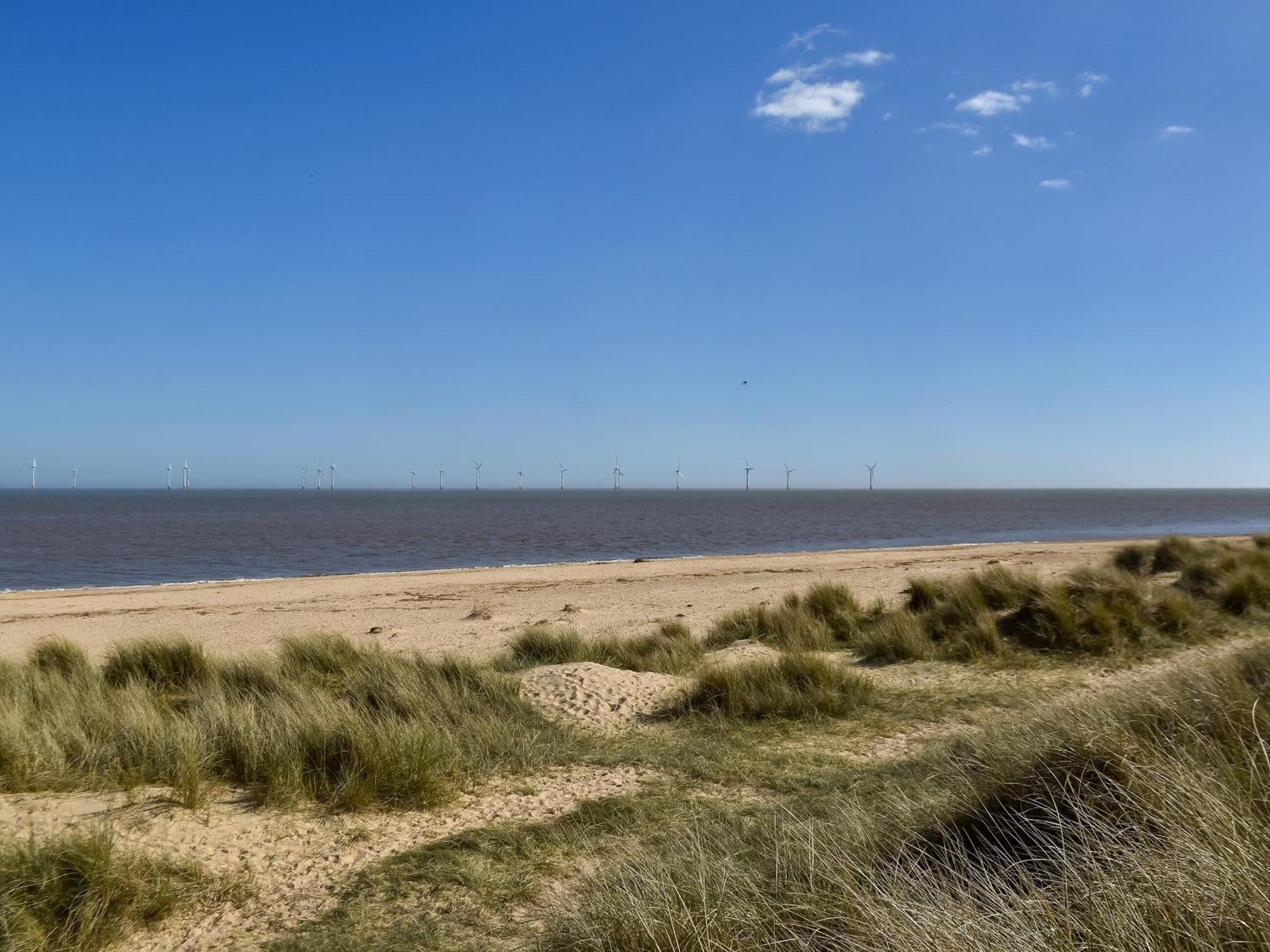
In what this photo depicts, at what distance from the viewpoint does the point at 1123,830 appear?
346cm

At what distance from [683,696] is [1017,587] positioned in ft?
24.0

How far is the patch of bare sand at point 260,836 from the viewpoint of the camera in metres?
4.56

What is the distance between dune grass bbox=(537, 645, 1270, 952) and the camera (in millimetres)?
2617

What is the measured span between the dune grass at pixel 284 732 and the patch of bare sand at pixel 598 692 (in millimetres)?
328

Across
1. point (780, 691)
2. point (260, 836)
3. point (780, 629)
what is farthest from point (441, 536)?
point (260, 836)

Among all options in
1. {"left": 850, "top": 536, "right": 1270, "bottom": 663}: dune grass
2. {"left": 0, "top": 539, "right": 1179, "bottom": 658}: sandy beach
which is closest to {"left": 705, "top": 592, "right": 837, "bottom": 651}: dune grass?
{"left": 850, "top": 536, "right": 1270, "bottom": 663}: dune grass

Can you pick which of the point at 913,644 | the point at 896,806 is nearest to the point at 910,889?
the point at 896,806

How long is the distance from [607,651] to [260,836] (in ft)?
21.7

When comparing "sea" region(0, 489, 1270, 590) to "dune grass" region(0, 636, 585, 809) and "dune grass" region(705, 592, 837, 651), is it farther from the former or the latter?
"dune grass" region(0, 636, 585, 809)

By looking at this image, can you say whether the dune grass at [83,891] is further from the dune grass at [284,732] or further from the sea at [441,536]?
the sea at [441,536]

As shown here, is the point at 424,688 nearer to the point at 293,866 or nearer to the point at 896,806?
the point at 293,866

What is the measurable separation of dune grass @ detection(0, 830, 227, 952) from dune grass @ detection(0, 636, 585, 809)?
1.00 m

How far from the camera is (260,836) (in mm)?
5473

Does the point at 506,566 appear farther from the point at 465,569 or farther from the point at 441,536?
the point at 441,536
